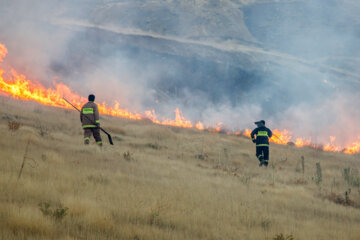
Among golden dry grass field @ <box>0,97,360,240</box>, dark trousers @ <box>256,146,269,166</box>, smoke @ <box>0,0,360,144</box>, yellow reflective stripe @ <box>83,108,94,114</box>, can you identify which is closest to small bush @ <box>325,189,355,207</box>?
golden dry grass field @ <box>0,97,360,240</box>

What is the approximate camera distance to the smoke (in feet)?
135

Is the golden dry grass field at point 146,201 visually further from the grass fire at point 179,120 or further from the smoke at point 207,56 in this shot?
the smoke at point 207,56

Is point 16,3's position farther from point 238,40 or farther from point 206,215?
point 206,215

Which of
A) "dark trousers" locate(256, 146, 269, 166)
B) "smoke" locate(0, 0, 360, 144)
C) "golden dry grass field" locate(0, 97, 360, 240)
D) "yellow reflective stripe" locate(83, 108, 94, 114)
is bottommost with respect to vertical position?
"golden dry grass field" locate(0, 97, 360, 240)

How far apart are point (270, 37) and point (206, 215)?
6593 cm

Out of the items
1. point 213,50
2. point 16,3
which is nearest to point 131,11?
point 213,50

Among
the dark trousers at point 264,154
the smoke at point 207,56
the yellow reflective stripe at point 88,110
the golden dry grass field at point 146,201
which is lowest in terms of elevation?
the golden dry grass field at point 146,201

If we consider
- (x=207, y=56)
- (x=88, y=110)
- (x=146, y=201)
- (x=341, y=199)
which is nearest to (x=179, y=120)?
(x=207, y=56)

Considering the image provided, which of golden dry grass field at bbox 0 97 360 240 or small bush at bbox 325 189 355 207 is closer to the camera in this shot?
golden dry grass field at bbox 0 97 360 240

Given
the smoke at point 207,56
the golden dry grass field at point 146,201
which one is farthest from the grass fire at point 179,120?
the smoke at point 207,56

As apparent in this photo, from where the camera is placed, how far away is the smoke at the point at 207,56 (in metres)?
41.1

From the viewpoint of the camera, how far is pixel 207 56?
57.5m

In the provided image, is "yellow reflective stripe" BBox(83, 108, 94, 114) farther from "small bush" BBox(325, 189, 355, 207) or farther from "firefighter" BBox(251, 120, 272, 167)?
"small bush" BBox(325, 189, 355, 207)

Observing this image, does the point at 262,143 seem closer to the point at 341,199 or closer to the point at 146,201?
the point at 341,199
